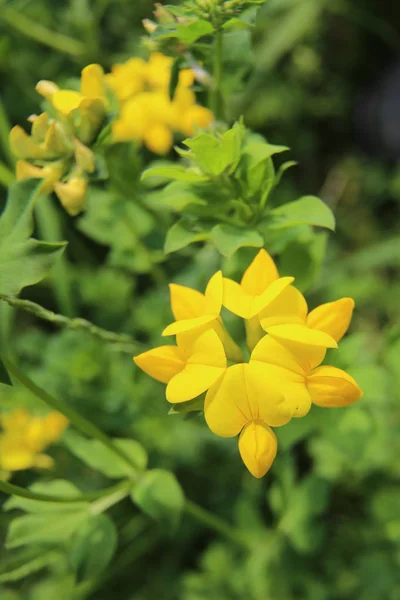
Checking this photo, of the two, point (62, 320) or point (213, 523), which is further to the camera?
point (213, 523)

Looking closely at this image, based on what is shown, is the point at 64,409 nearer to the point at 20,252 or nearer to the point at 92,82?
the point at 20,252

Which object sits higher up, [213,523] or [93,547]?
[93,547]

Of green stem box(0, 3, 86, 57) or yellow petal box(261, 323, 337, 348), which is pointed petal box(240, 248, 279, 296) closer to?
yellow petal box(261, 323, 337, 348)

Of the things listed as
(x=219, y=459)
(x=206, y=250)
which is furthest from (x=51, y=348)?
(x=219, y=459)

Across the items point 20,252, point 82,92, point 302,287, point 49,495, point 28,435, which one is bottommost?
point 28,435

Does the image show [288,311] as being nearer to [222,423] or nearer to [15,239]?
[222,423]

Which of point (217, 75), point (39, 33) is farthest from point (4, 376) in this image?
point (39, 33)

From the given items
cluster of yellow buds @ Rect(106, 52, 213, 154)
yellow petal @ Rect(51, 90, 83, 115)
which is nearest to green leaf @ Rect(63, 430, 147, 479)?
yellow petal @ Rect(51, 90, 83, 115)
